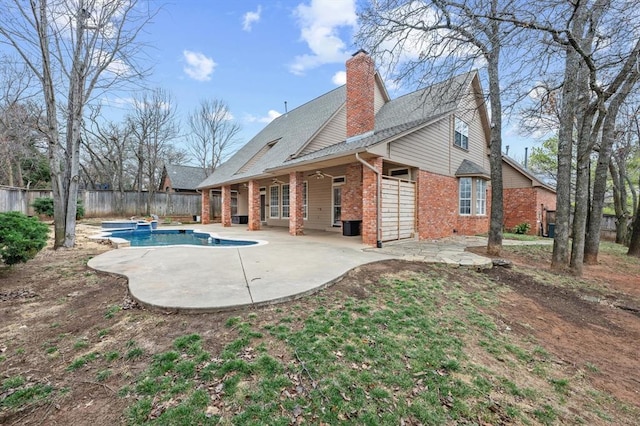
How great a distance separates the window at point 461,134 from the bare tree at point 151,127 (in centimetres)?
2187

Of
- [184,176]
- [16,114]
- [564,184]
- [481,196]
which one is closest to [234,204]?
[16,114]

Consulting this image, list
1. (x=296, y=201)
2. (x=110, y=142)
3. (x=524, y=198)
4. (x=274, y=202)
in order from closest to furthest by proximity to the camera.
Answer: (x=296, y=201)
(x=524, y=198)
(x=274, y=202)
(x=110, y=142)

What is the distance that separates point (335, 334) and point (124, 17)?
10110mm

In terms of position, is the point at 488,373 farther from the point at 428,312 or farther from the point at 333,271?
the point at 333,271

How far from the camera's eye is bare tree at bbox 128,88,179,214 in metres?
22.1

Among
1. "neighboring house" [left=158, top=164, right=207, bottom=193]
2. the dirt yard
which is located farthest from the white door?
"neighboring house" [left=158, top=164, right=207, bottom=193]

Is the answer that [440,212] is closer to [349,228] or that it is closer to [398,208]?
[398,208]

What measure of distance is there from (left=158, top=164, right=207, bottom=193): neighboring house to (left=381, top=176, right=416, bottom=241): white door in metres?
23.7

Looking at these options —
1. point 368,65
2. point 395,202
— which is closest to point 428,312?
point 395,202

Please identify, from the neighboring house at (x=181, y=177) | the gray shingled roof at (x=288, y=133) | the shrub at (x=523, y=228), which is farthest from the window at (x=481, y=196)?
the neighboring house at (x=181, y=177)

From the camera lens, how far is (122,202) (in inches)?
826

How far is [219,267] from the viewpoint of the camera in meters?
5.38

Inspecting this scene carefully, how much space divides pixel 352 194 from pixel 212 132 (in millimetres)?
22166

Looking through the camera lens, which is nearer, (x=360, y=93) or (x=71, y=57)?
(x=71, y=57)
